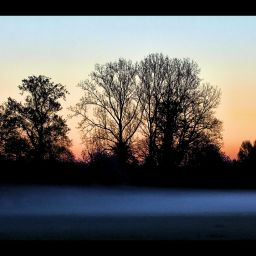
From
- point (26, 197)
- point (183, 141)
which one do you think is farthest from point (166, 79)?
point (26, 197)

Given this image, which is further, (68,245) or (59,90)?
(59,90)

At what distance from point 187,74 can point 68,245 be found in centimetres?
1512

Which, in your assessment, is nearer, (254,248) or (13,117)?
(254,248)

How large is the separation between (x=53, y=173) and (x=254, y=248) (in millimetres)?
11884

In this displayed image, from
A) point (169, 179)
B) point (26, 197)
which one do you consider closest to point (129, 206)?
point (26, 197)

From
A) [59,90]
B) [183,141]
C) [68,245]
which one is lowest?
[68,245]

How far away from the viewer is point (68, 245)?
3.04 meters

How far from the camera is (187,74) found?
17.8m

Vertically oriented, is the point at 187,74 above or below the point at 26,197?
above

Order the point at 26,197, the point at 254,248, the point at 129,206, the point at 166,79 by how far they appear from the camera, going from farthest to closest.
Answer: the point at 166,79, the point at 26,197, the point at 129,206, the point at 254,248

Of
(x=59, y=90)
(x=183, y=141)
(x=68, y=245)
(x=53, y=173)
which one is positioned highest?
(x=59, y=90)
